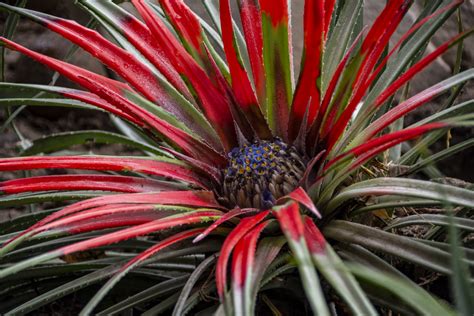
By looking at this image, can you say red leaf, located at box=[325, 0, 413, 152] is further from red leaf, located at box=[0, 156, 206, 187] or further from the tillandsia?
red leaf, located at box=[0, 156, 206, 187]

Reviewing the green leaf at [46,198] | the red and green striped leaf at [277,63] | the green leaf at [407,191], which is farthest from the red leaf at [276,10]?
the green leaf at [46,198]

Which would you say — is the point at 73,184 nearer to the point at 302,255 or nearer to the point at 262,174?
the point at 262,174

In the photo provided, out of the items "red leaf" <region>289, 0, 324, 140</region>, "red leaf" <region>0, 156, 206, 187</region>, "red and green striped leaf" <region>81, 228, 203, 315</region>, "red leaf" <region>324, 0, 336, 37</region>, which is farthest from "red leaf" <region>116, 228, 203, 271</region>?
"red leaf" <region>324, 0, 336, 37</region>

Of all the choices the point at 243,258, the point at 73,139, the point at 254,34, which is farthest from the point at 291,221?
the point at 73,139

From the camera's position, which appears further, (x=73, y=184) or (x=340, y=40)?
(x=340, y=40)

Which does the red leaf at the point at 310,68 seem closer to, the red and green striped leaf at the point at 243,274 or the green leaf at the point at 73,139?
→ the red and green striped leaf at the point at 243,274

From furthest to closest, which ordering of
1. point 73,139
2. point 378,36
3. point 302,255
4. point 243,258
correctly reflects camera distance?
1. point 73,139
2. point 378,36
3. point 243,258
4. point 302,255

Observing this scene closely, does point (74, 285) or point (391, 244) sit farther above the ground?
point (74, 285)
